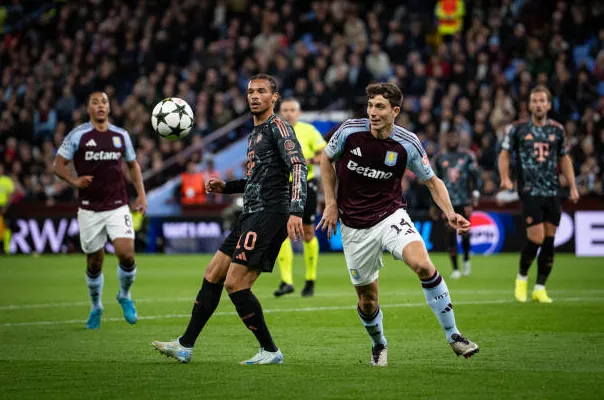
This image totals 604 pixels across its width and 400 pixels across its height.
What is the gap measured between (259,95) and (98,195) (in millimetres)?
4192

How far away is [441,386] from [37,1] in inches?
1334

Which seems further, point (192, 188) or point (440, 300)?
point (192, 188)

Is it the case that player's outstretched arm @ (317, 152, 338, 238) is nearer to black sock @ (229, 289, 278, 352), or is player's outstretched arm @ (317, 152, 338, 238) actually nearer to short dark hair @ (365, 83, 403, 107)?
short dark hair @ (365, 83, 403, 107)

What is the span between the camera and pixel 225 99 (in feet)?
99.6

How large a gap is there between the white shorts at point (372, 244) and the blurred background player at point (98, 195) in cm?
427

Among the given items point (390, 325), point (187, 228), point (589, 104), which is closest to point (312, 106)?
point (187, 228)

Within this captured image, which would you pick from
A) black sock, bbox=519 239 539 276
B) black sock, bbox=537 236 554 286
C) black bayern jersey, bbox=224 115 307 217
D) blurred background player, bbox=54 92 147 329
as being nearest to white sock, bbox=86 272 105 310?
blurred background player, bbox=54 92 147 329

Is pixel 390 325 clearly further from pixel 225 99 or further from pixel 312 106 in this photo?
pixel 225 99

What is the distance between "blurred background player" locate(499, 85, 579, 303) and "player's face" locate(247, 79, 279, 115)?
5.72m

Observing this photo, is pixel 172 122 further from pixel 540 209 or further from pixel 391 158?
pixel 540 209

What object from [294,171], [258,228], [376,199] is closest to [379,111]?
[376,199]

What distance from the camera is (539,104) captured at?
13414mm

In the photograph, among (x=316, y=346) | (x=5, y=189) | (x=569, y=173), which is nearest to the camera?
(x=316, y=346)

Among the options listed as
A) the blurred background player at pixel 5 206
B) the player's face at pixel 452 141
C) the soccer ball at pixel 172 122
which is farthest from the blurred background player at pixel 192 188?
the soccer ball at pixel 172 122
